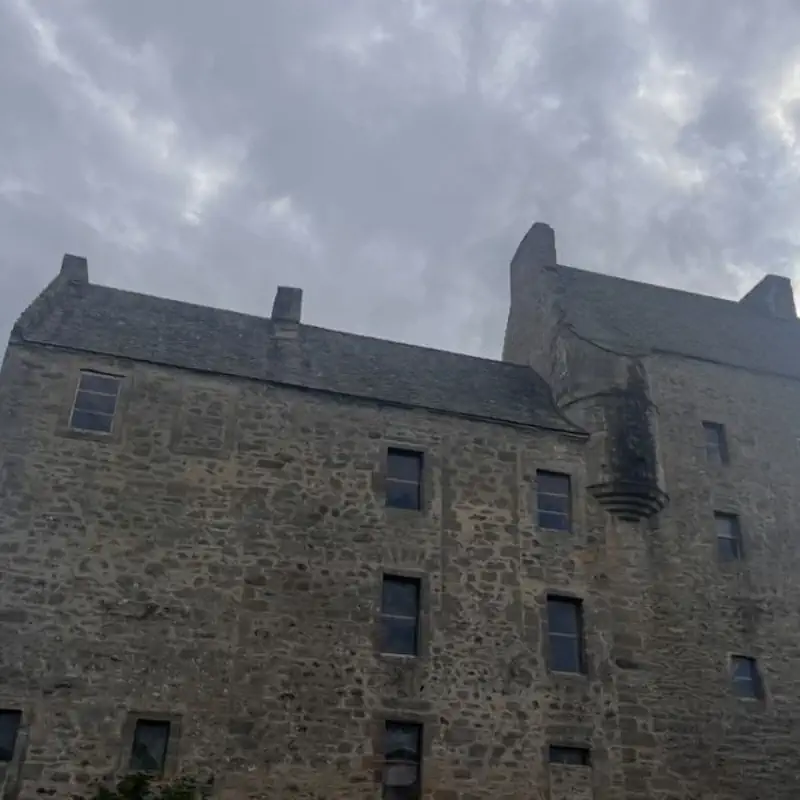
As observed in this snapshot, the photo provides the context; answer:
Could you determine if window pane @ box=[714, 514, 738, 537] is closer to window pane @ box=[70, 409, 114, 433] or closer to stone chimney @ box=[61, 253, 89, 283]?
window pane @ box=[70, 409, 114, 433]

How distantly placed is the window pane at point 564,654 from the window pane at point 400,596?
2988 mm

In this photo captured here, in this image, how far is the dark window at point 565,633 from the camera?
1823 cm

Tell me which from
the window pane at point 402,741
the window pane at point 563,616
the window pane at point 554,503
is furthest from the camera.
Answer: the window pane at point 554,503

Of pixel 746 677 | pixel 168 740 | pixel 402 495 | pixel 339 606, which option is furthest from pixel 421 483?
pixel 746 677

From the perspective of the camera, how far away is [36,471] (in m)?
16.8

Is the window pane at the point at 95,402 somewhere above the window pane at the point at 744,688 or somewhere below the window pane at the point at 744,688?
above

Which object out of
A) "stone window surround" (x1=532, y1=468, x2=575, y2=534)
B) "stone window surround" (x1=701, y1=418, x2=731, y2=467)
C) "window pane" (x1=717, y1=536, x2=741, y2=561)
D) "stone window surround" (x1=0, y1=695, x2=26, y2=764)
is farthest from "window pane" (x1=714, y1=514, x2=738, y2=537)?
"stone window surround" (x1=0, y1=695, x2=26, y2=764)

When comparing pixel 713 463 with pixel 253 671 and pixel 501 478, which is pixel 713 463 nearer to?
pixel 501 478

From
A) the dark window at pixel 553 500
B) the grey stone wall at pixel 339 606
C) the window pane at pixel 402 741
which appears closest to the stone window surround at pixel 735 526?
the grey stone wall at pixel 339 606

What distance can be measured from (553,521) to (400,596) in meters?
3.91

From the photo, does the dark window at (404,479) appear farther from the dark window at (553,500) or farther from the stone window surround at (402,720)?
the stone window surround at (402,720)

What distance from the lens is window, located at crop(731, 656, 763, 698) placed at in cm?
1903

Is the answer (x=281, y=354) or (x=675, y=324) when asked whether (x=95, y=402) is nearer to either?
(x=281, y=354)

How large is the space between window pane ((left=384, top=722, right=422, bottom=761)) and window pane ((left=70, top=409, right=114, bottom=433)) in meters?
7.90
